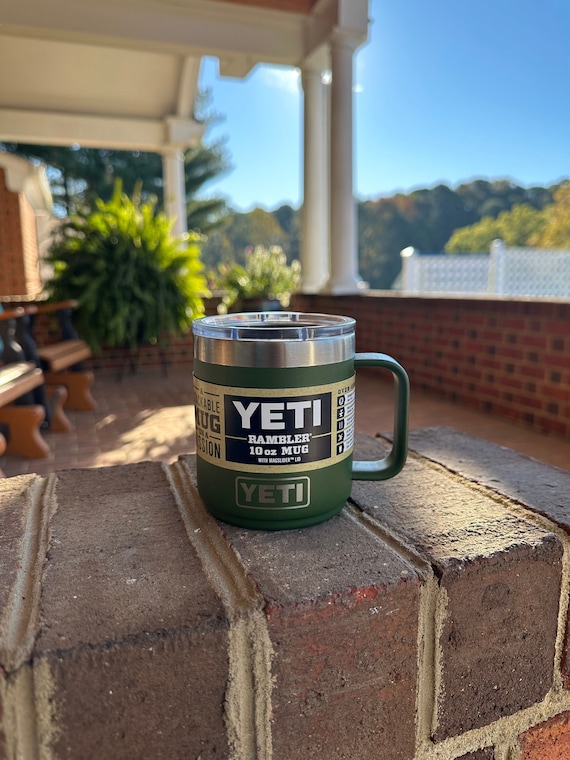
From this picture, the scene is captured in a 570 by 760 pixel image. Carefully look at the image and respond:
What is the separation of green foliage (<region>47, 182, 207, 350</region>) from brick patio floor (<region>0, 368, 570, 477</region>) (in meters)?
0.67

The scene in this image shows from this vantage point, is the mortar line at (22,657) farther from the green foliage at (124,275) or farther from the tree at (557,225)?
the tree at (557,225)

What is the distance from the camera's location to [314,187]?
206 inches

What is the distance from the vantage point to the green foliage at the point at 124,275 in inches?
158

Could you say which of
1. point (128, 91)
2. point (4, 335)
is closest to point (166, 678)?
point (4, 335)

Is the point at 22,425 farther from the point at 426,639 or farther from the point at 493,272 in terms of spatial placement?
the point at 493,272

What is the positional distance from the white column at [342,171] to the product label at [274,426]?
12.6 ft

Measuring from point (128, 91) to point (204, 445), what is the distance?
23.1 ft

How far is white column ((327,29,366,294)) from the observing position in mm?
4179

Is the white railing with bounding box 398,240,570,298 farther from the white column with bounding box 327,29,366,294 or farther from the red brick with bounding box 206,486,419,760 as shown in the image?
the red brick with bounding box 206,486,419,760

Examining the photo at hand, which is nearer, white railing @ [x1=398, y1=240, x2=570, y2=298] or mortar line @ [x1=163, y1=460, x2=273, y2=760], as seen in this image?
mortar line @ [x1=163, y1=460, x2=273, y2=760]

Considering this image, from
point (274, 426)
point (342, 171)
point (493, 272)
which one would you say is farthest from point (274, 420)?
point (493, 272)

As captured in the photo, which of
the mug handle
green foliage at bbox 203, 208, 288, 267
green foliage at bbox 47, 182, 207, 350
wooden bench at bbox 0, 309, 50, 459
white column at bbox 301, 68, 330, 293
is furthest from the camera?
green foliage at bbox 203, 208, 288, 267

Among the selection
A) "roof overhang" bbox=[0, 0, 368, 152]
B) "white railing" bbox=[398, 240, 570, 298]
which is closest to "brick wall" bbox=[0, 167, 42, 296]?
"roof overhang" bbox=[0, 0, 368, 152]

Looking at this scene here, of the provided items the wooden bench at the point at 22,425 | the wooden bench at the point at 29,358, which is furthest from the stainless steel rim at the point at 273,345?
the wooden bench at the point at 29,358
